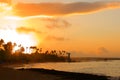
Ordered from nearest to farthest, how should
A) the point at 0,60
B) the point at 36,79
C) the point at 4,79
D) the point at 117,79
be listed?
the point at 4,79
the point at 36,79
the point at 117,79
the point at 0,60

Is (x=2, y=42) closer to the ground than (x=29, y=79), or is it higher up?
higher up

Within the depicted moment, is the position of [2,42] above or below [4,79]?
above

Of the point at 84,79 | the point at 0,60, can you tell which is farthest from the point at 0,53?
the point at 84,79

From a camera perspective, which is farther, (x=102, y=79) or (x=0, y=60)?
(x=0, y=60)

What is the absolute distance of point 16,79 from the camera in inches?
1563

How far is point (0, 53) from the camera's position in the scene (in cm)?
19938

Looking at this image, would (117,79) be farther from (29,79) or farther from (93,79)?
(29,79)

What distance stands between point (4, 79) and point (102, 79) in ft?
56.4

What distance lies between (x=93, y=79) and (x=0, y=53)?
151609mm

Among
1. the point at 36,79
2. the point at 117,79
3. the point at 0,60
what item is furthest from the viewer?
the point at 0,60

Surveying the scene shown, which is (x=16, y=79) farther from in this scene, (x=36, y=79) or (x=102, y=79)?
(x=102, y=79)

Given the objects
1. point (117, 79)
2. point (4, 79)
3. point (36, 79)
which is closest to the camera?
point (4, 79)

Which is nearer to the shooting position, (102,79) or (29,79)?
(29,79)

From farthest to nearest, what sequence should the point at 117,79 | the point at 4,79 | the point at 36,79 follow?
the point at 117,79, the point at 36,79, the point at 4,79
